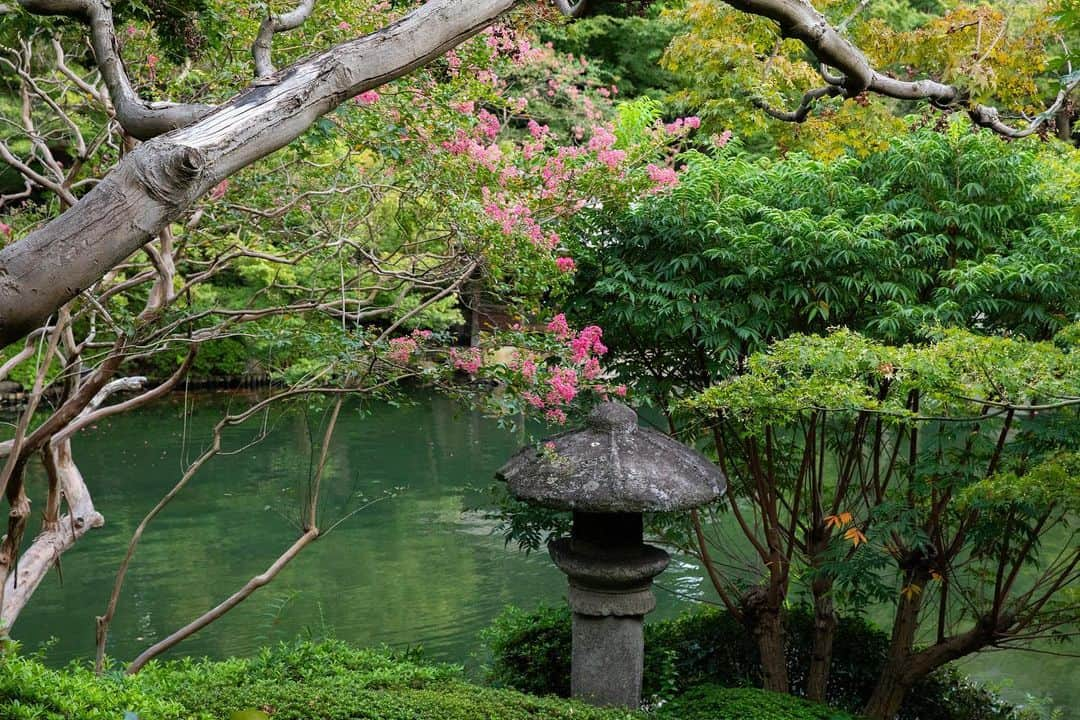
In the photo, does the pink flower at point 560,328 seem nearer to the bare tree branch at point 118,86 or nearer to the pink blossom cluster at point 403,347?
the pink blossom cluster at point 403,347

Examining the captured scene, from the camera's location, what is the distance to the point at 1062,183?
17.4 ft

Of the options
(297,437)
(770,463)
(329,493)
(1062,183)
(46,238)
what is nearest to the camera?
(46,238)

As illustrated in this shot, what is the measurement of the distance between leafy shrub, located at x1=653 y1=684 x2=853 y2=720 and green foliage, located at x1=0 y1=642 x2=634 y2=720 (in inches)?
20.6

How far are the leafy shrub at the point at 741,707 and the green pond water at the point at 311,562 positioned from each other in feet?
6.26

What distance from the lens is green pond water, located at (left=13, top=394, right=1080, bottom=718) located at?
311 inches

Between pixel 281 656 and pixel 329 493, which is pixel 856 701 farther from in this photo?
pixel 329 493

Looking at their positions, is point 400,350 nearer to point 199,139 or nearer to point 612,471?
point 612,471

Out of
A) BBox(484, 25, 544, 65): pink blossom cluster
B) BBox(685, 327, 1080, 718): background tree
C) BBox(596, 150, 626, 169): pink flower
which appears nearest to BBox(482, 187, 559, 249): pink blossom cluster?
BBox(596, 150, 626, 169): pink flower

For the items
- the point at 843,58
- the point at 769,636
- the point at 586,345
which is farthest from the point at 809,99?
the point at 769,636

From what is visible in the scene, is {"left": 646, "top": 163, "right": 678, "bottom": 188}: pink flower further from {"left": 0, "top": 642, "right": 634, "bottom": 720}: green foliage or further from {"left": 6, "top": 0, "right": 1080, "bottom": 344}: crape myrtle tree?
{"left": 0, "top": 642, "right": 634, "bottom": 720}: green foliage

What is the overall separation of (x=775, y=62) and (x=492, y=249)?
185 cm

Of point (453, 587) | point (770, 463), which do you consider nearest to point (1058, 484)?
point (770, 463)

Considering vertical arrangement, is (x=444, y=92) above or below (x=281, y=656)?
above

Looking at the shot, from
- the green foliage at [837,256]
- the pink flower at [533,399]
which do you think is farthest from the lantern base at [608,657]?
the green foliage at [837,256]
